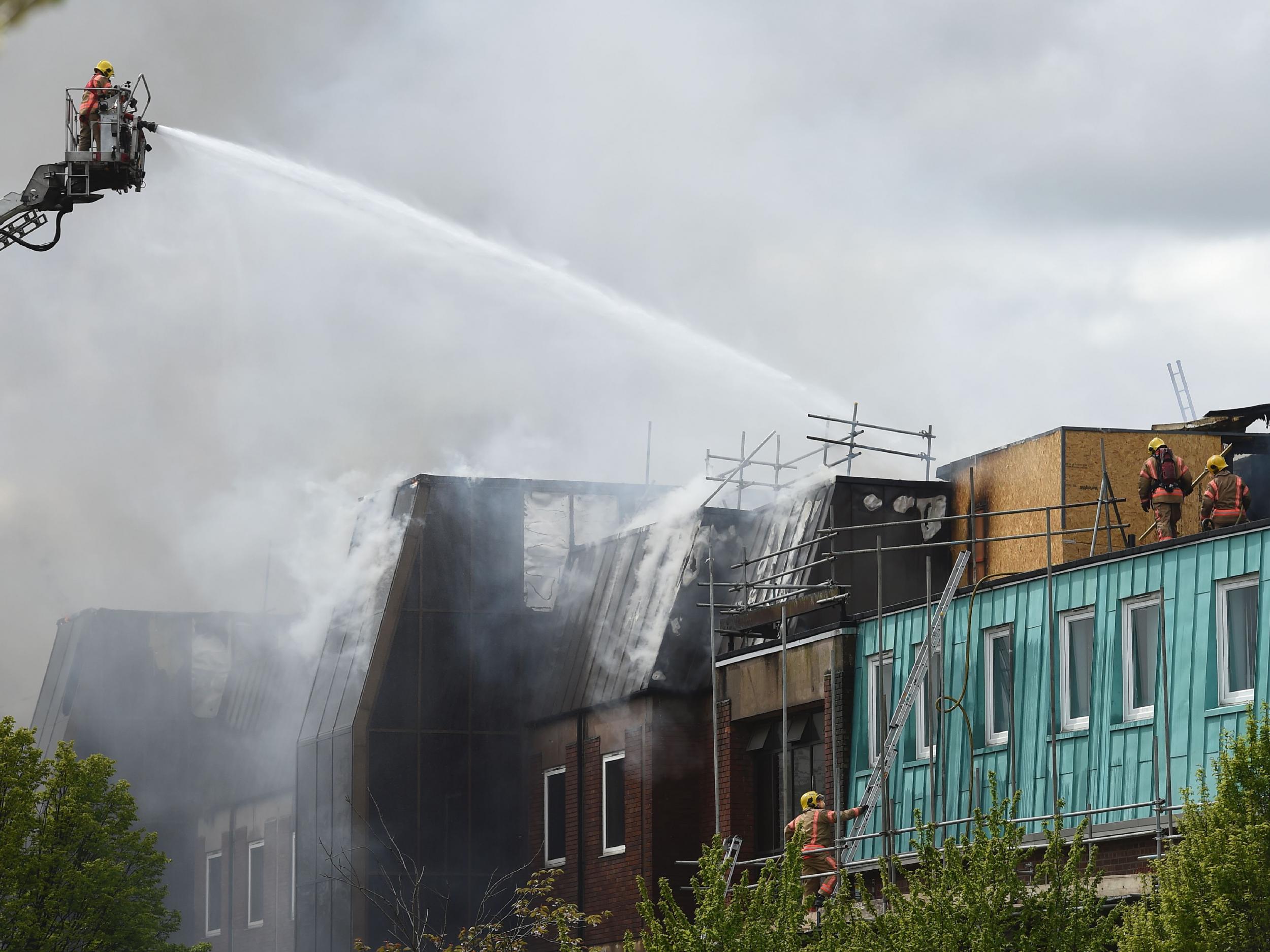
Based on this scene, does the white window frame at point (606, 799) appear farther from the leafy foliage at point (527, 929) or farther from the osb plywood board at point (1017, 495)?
the osb plywood board at point (1017, 495)

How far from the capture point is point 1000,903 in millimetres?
13875

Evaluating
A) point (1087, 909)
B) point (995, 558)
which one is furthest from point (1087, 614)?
point (995, 558)

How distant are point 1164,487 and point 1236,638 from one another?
5.57 m

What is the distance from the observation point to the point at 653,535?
30.4 meters

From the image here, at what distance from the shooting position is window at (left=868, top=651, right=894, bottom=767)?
23047 mm

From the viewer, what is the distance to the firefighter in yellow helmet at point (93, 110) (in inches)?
902

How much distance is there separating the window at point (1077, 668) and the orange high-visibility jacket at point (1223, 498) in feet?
10.3

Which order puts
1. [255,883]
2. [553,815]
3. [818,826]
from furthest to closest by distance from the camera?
[255,883]
[553,815]
[818,826]

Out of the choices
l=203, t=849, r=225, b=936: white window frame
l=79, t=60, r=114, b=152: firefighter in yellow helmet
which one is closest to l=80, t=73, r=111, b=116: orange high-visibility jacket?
l=79, t=60, r=114, b=152: firefighter in yellow helmet

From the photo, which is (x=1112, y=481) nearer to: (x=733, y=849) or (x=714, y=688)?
(x=714, y=688)

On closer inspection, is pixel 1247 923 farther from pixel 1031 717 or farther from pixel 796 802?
pixel 796 802

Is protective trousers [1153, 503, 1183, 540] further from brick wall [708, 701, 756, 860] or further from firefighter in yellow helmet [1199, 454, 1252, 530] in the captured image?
brick wall [708, 701, 756, 860]

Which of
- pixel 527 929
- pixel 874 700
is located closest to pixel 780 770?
pixel 874 700

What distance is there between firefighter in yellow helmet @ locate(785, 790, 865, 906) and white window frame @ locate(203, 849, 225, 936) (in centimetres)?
2092
